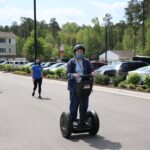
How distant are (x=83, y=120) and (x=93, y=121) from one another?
0.71ft

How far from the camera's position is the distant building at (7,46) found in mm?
113750

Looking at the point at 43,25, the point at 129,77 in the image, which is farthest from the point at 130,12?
the point at 129,77

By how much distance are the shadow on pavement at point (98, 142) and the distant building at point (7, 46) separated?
10526 cm

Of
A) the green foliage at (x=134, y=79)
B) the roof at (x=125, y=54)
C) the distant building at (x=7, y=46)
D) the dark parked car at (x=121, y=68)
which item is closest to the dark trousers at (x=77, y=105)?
the green foliage at (x=134, y=79)

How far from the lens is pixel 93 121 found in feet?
29.5

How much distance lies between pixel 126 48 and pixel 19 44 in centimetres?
3796

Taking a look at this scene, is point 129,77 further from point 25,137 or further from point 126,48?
point 126,48

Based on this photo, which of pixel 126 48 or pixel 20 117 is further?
pixel 126 48

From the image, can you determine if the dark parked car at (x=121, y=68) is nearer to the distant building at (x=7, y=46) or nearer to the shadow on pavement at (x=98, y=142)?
the shadow on pavement at (x=98, y=142)

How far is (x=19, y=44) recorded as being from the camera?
134 m

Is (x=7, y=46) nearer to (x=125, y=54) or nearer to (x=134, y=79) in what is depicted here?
(x=125, y=54)

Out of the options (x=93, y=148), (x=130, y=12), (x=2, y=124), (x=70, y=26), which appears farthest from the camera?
(x=70, y=26)

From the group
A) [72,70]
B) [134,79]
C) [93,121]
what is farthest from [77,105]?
[134,79]

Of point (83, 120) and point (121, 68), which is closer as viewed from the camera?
point (83, 120)
